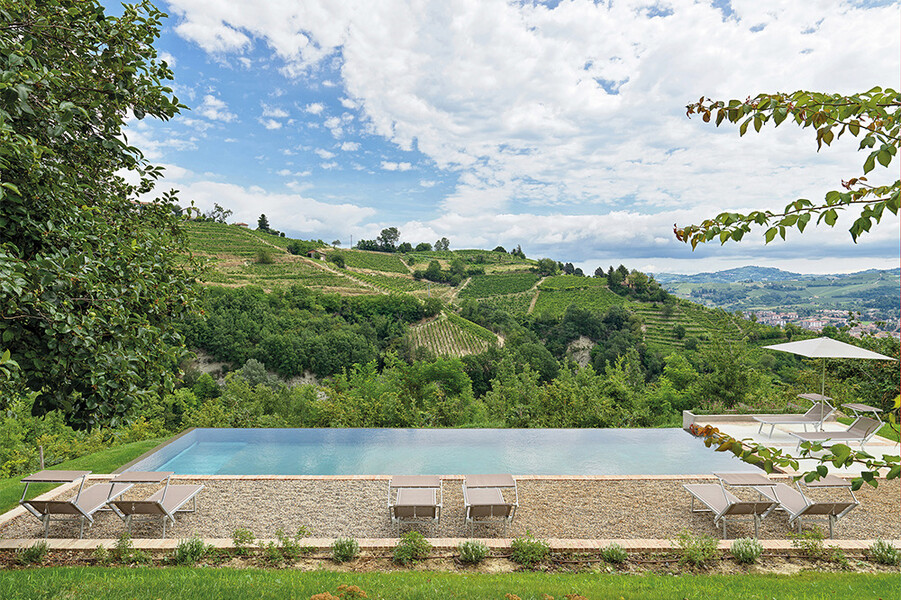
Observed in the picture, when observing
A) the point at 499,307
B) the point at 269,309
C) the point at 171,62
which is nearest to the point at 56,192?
the point at 171,62

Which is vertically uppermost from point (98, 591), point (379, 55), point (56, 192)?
point (379, 55)

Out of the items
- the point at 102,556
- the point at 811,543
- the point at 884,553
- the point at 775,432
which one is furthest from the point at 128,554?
the point at 775,432

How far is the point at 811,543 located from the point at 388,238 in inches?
3238

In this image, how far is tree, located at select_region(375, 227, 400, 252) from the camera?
82812 millimetres

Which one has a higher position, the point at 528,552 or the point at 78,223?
the point at 78,223

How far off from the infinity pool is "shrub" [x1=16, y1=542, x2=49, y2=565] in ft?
11.9

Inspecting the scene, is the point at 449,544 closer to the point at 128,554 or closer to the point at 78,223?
the point at 128,554

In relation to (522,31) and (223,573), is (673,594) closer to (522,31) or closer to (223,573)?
(223,573)

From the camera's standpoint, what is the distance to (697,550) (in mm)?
4715

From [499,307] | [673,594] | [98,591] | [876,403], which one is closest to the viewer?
[98,591]

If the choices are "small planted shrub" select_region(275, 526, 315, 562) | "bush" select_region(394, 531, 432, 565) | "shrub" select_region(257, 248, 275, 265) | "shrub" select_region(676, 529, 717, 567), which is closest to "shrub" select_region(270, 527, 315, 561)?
"small planted shrub" select_region(275, 526, 315, 562)

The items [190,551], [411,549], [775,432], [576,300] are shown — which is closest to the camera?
[190,551]

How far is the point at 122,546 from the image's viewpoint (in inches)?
186

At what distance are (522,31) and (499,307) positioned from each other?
42186 millimetres
